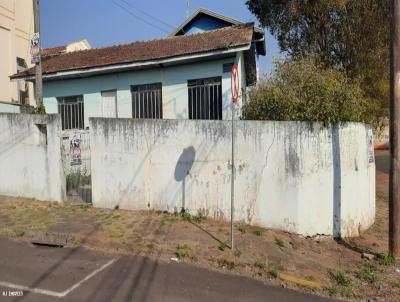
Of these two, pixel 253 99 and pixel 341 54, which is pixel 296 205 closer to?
pixel 253 99

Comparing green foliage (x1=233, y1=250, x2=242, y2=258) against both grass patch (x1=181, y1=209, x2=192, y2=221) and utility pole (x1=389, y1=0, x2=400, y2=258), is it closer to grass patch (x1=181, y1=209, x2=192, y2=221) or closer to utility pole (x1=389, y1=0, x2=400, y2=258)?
grass patch (x1=181, y1=209, x2=192, y2=221)

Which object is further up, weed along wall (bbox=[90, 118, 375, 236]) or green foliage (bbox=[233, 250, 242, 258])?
weed along wall (bbox=[90, 118, 375, 236])

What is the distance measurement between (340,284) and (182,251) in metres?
2.54

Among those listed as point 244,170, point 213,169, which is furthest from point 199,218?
point 244,170

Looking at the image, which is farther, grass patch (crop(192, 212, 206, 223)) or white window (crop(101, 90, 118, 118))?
white window (crop(101, 90, 118, 118))

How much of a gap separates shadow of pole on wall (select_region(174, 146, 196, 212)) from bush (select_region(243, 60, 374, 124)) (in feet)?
6.60

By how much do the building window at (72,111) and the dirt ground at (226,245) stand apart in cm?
633

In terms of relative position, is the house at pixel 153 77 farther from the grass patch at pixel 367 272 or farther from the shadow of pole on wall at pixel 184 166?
the grass patch at pixel 367 272

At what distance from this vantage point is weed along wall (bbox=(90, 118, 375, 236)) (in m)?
8.62

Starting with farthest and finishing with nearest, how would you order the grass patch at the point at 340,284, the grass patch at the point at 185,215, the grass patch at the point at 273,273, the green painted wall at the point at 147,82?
the green painted wall at the point at 147,82 → the grass patch at the point at 185,215 → the grass patch at the point at 273,273 → the grass patch at the point at 340,284

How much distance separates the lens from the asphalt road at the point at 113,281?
5355mm

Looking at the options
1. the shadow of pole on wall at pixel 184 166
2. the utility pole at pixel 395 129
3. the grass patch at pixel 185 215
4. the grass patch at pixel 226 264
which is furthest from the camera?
the shadow of pole on wall at pixel 184 166

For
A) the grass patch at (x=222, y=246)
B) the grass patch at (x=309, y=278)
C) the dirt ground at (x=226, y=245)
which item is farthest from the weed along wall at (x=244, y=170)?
the grass patch at (x=309, y=278)

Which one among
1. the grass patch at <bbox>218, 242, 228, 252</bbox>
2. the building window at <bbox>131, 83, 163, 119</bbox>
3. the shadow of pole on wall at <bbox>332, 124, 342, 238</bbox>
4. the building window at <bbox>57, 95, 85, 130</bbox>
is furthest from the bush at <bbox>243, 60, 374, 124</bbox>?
the building window at <bbox>57, 95, 85, 130</bbox>
